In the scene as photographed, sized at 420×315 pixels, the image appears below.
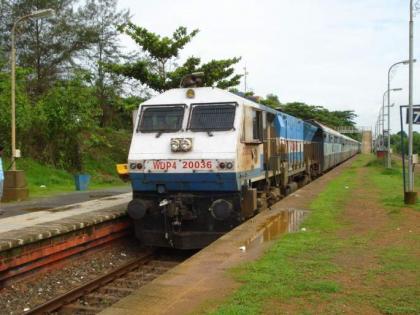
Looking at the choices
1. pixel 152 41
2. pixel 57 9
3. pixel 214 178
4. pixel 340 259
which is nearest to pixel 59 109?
pixel 152 41

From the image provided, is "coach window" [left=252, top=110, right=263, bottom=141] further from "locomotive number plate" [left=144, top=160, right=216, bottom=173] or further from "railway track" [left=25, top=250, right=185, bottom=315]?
"railway track" [left=25, top=250, right=185, bottom=315]

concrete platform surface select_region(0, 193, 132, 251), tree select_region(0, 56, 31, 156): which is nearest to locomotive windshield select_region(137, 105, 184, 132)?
concrete platform surface select_region(0, 193, 132, 251)

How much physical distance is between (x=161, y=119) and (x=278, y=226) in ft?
11.2

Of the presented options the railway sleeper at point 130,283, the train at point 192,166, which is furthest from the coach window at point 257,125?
the railway sleeper at point 130,283

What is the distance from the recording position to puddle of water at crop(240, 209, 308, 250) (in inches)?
361

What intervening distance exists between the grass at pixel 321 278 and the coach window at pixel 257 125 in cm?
295

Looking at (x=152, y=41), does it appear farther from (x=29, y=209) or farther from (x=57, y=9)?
(x=29, y=209)

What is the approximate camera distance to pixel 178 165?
408 inches

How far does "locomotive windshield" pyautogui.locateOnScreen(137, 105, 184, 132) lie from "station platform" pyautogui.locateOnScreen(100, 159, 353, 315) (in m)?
2.65


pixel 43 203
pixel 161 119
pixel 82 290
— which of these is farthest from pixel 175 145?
pixel 43 203

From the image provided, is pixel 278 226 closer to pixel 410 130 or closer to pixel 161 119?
pixel 161 119

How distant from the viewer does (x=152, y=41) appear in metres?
24.9

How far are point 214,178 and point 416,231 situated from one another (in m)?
4.02

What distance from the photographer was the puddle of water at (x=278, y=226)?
9.17 m
